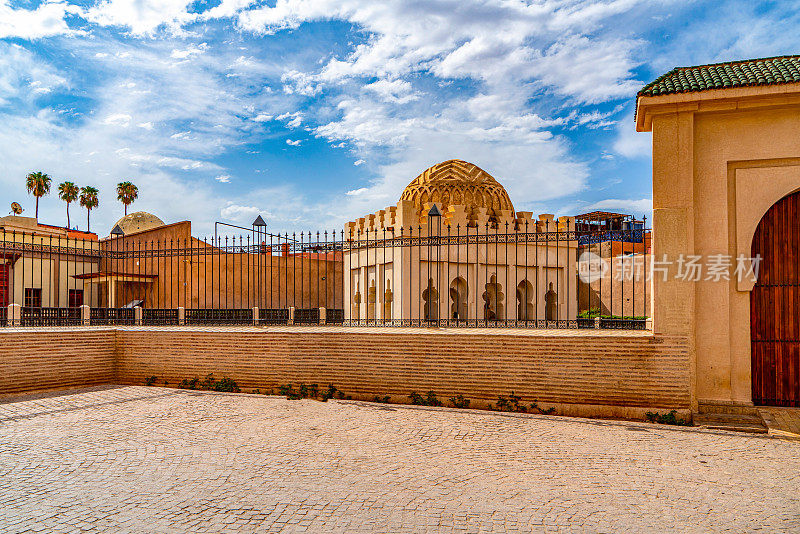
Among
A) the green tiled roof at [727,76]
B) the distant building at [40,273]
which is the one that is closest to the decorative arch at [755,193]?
the green tiled roof at [727,76]

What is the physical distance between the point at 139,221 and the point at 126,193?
18022mm

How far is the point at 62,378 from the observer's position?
10.7m

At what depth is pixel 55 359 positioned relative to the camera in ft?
35.0

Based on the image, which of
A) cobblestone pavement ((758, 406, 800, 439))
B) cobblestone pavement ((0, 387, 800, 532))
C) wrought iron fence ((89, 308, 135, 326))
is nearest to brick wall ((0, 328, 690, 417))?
cobblestone pavement ((0, 387, 800, 532))

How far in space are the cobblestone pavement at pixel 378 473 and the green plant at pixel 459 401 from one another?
19.5 inches

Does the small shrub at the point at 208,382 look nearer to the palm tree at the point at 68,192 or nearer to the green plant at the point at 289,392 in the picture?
the green plant at the point at 289,392

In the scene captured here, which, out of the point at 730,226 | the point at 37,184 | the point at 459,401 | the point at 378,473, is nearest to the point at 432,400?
the point at 459,401

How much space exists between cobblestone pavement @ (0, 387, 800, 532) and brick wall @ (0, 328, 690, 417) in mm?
598

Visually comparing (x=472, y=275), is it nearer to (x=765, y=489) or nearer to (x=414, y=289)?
(x=414, y=289)

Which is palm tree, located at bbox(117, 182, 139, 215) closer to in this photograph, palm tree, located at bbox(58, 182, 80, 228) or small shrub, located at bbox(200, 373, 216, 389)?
palm tree, located at bbox(58, 182, 80, 228)

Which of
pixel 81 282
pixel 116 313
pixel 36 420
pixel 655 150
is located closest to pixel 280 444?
pixel 36 420

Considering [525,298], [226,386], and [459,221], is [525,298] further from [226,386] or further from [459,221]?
[226,386]

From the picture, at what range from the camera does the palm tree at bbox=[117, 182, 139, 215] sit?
45281mm

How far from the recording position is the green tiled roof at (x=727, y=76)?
8312mm
